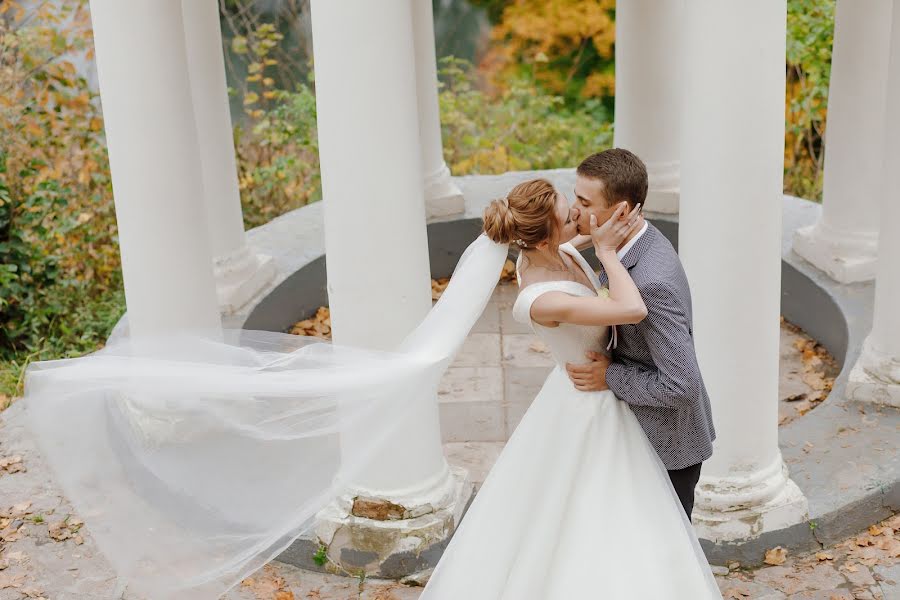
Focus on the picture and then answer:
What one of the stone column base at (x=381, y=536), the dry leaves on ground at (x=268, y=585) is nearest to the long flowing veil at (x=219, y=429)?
the stone column base at (x=381, y=536)

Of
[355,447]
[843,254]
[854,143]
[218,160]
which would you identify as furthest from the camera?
[218,160]

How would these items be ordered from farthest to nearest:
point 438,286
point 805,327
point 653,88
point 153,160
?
point 438,286, point 653,88, point 805,327, point 153,160

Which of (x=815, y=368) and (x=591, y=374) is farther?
(x=815, y=368)

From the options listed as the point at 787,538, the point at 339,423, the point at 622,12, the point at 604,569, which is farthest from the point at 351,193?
the point at 622,12

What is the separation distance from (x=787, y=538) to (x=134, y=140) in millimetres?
5432

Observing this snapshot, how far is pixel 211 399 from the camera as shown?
618 cm

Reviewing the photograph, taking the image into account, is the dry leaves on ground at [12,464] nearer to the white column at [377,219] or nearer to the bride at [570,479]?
the white column at [377,219]

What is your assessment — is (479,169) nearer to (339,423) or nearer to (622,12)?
(622,12)

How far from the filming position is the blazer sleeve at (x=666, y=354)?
18.3ft

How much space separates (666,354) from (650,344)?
9 cm

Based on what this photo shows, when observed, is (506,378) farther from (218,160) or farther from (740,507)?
(740,507)

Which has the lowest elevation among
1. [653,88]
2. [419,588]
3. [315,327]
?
[419,588]

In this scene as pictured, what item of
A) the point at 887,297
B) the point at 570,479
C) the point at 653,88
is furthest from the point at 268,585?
the point at 653,88

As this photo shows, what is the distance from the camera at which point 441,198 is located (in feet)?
44.9
